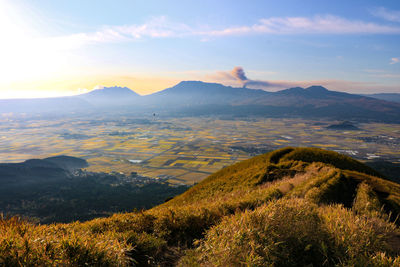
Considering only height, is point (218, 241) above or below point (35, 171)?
above

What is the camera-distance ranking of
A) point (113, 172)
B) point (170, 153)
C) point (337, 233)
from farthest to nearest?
1. point (170, 153)
2. point (113, 172)
3. point (337, 233)

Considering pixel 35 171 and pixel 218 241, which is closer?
pixel 218 241

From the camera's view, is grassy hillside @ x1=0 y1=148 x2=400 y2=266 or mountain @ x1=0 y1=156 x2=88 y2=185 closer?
grassy hillside @ x1=0 y1=148 x2=400 y2=266

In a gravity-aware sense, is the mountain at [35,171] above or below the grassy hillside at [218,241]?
below

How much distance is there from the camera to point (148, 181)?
12369 cm

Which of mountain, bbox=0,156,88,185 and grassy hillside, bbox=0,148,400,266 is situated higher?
grassy hillside, bbox=0,148,400,266

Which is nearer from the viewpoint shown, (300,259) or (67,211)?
(300,259)

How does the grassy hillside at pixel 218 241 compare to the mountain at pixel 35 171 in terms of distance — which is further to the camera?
the mountain at pixel 35 171

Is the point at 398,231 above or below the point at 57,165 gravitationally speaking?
above

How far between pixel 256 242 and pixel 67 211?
353 feet

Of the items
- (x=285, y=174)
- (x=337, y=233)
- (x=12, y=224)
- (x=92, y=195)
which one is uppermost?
(x=12, y=224)

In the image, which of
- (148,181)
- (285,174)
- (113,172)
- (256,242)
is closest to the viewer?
(256,242)

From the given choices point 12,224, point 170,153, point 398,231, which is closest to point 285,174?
point 398,231

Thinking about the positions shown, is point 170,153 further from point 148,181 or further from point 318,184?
point 318,184
